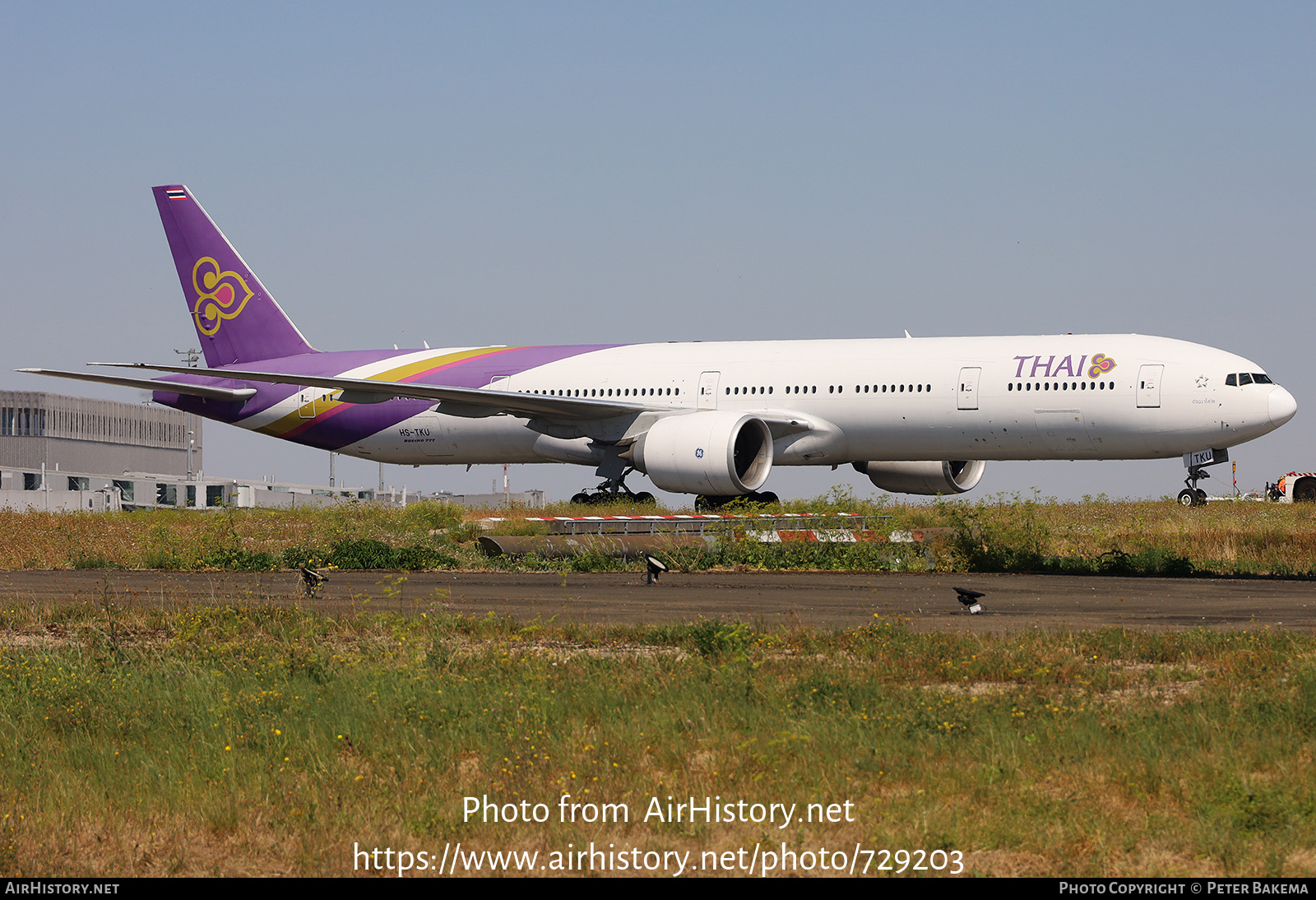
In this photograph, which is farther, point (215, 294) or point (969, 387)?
point (215, 294)

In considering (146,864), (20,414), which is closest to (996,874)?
(146,864)

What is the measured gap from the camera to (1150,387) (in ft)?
88.0

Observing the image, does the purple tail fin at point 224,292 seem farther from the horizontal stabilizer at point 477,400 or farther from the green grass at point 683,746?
the green grass at point 683,746

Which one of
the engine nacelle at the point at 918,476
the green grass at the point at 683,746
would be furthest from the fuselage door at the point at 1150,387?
the green grass at the point at 683,746

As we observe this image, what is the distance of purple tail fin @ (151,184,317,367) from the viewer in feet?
129

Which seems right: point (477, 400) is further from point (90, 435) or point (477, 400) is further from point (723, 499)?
point (90, 435)

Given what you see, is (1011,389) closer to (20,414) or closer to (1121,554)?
(1121,554)

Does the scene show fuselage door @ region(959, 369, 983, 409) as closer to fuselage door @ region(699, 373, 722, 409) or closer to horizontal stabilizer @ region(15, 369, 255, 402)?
fuselage door @ region(699, 373, 722, 409)

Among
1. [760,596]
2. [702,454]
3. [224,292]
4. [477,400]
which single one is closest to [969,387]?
[702,454]

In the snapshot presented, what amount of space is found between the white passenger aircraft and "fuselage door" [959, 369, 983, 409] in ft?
0.11

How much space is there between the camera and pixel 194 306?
39750 mm

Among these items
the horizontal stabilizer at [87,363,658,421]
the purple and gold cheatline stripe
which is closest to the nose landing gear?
the horizontal stabilizer at [87,363,658,421]

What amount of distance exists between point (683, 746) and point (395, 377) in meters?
29.0

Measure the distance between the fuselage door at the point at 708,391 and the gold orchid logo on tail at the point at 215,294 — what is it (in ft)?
50.3
